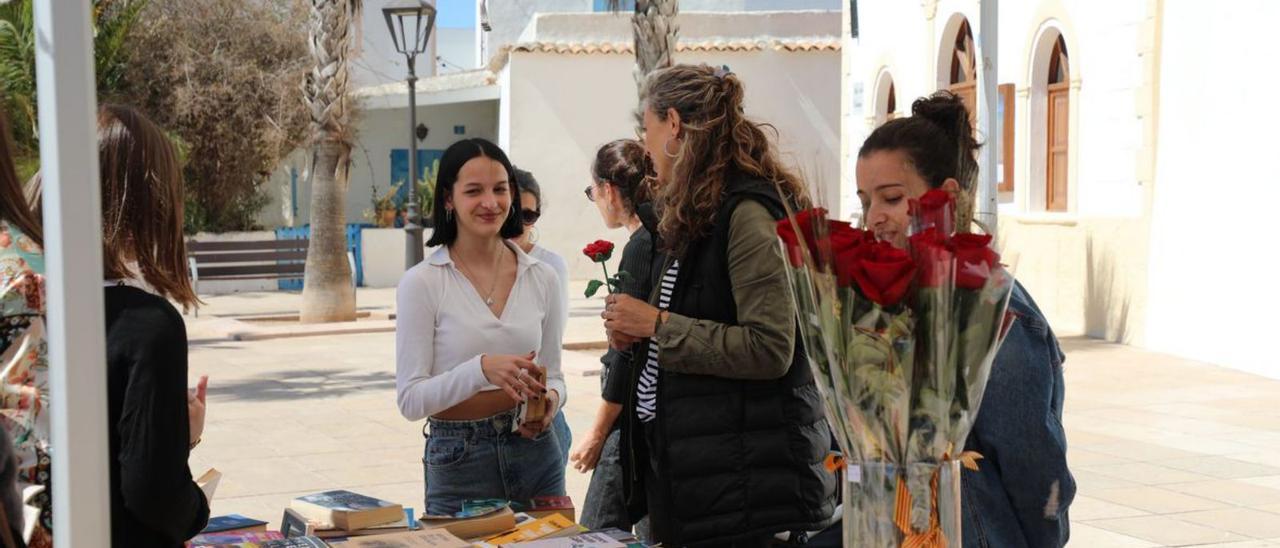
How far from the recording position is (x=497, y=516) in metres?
3.33

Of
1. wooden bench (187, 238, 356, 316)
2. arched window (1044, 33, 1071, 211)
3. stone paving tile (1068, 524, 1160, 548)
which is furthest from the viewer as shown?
wooden bench (187, 238, 356, 316)

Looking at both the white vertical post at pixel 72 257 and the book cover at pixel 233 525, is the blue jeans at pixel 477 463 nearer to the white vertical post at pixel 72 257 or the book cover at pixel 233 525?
the book cover at pixel 233 525

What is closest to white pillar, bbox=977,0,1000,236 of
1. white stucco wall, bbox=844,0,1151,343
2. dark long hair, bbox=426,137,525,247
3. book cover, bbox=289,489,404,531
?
dark long hair, bbox=426,137,525,247

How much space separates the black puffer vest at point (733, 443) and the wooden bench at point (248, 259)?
19.7 metres

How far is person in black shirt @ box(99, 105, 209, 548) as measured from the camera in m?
2.30

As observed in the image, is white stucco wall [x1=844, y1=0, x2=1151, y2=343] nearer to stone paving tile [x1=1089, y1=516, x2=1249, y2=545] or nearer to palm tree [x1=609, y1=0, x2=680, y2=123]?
palm tree [x1=609, y1=0, x2=680, y2=123]

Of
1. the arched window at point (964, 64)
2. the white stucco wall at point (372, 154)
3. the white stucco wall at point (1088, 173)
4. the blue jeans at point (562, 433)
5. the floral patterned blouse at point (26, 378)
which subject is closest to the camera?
the floral patterned blouse at point (26, 378)

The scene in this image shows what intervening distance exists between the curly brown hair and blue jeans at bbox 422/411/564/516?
0.90m

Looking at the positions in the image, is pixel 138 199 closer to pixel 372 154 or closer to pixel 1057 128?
pixel 1057 128

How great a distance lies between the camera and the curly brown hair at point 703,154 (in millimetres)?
3305

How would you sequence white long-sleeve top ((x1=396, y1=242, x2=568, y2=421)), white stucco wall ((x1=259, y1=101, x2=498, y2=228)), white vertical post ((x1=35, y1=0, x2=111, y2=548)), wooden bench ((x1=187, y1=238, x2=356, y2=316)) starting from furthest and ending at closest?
1. white stucco wall ((x1=259, y1=101, x2=498, y2=228))
2. wooden bench ((x1=187, y1=238, x2=356, y2=316))
3. white long-sleeve top ((x1=396, y1=242, x2=568, y2=421))
4. white vertical post ((x1=35, y1=0, x2=111, y2=548))

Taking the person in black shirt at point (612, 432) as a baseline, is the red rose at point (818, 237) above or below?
above

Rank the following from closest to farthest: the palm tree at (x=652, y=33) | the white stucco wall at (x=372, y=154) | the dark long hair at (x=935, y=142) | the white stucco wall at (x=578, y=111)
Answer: the dark long hair at (x=935, y=142) → the palm tree at (x=652, y=33) → the white stucco wall at (x=578, y=111) → the white stucco wall at (x=372, y=154)

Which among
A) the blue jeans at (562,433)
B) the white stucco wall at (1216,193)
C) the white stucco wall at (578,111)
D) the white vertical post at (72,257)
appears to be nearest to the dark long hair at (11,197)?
the white vertical post at (72,257)
